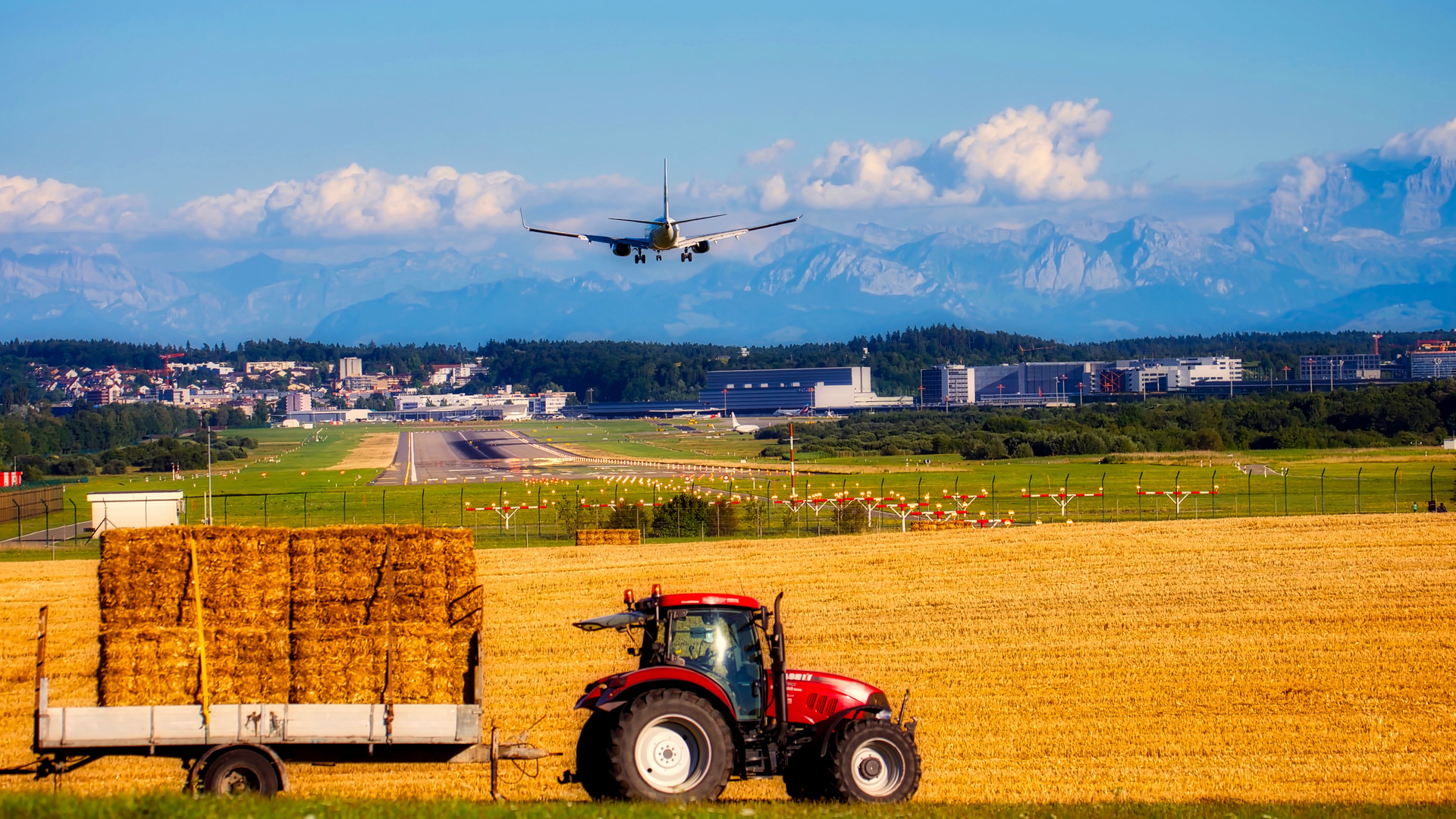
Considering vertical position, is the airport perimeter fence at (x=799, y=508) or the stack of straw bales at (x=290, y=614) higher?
the stack of straw bales at (x=290, y=614)

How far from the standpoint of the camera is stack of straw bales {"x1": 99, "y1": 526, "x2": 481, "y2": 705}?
1116cm

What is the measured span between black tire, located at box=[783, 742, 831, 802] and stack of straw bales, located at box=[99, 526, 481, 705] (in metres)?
3.10

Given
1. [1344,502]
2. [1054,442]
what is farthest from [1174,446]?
[1344,502]

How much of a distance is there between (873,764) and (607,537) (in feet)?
82.2

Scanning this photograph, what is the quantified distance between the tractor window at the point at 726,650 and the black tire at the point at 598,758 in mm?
895

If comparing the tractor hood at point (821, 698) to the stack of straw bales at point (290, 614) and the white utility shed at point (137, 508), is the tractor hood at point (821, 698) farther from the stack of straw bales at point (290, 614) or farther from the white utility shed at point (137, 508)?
the white utility shed at point (137, 508)

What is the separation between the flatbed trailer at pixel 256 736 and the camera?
1058cm

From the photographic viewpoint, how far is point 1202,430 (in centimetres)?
8900

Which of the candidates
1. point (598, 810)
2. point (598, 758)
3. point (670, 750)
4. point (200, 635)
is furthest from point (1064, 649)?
point (200, 635)

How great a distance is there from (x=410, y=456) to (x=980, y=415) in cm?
6811

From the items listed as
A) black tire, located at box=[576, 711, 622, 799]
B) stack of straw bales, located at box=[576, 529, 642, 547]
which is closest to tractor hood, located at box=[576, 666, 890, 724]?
black tire, located at box=[576, 711, 622, 799]

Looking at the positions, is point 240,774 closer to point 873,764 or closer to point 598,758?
point 598,758

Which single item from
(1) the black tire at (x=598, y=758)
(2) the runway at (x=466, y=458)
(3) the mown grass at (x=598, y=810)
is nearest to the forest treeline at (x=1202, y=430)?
(2) the runway at (x=466, y=458)

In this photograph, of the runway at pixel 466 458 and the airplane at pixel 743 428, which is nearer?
the runway at pixel 466 458
